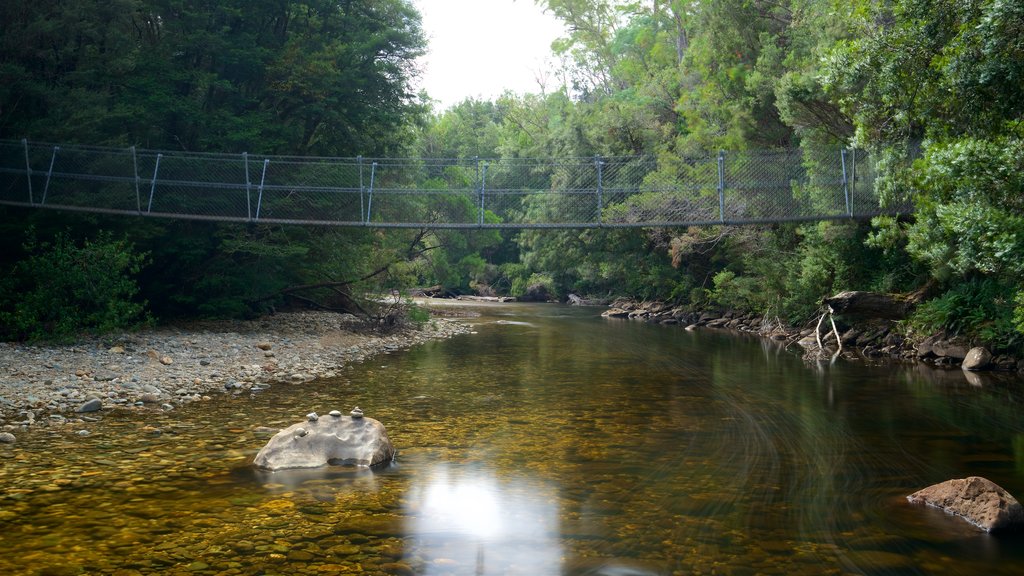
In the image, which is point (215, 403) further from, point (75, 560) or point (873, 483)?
point (873, 483)

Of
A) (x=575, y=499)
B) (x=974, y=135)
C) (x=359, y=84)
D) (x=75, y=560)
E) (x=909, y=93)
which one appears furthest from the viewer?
(x=359, y=84)

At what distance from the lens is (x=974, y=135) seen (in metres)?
7.99

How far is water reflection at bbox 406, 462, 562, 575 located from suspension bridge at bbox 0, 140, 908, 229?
6158 millimetres

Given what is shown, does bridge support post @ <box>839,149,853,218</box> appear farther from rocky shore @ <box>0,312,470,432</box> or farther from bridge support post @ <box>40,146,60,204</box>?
bridge support post @ <box>40,146,60,204</box>

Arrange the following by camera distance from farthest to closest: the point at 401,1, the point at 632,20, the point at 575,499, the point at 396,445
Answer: the point at 632,20, the point at 401,1, the point at 396,445, the point at 575,499

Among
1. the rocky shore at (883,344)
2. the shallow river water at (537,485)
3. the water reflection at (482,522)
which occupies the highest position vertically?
the rocky shore at (883,344)

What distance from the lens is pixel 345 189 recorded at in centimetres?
1277

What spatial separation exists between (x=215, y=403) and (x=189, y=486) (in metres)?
3.24

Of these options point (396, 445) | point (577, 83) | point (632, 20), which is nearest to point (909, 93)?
point (396, 445)

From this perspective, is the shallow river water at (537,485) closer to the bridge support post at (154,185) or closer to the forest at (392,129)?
the forest at (392,129)

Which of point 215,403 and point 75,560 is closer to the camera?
point 75,560

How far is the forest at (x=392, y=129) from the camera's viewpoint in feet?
26.0

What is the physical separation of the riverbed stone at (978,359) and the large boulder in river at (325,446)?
9934 mm

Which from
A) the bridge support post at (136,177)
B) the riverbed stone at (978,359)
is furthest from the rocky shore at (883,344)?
the bridge support post at (136,177)
